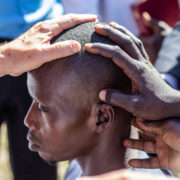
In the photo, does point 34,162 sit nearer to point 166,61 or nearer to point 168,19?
point 166,61

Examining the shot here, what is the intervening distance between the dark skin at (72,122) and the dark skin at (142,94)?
12 centimetres

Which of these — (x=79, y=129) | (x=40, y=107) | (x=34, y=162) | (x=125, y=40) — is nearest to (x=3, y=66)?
(x=40, y=107)

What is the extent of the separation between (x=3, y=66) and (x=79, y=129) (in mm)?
423

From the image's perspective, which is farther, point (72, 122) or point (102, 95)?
point (72, 122)

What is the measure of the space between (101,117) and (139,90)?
0.81 feet

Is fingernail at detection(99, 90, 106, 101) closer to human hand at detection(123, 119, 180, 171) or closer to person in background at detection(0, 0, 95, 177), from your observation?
human hand at detection(123, 119, 180, 171)

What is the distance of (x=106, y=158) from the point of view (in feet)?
5.78

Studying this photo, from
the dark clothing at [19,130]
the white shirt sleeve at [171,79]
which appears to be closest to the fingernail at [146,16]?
the white shirt sleeve at [171,79]

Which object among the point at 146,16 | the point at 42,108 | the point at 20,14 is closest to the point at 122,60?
the point at 42,108

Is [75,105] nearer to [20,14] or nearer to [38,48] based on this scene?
[38,48]

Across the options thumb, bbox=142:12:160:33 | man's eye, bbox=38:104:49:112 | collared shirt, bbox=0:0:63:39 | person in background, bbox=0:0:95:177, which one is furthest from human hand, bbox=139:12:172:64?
man's eye, bbox=38:104:49:112

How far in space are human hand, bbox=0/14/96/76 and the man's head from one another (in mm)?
39

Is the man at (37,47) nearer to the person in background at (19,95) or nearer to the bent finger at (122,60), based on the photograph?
the bent finger at (122,60)

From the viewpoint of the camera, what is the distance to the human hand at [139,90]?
148 cm
